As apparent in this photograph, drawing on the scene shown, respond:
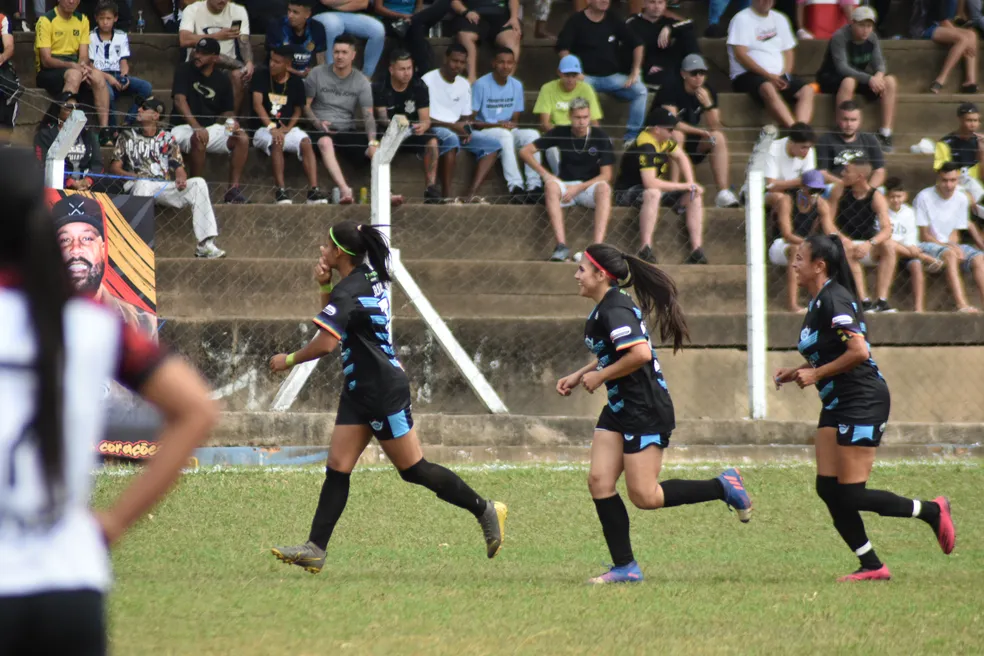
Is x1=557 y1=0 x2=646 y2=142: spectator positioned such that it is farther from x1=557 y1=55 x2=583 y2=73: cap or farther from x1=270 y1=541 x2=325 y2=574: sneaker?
x1=270 y1=541 x2=325 y2=574: sneaker

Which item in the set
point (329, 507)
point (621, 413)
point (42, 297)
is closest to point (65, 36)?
point (329, 507)

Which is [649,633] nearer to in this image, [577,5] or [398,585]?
[398,585]

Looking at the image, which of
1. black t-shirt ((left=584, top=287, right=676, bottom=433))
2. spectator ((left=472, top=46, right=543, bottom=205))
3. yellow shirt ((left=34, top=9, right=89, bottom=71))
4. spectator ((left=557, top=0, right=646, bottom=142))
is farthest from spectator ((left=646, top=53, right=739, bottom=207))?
black t-shirt ((left=584, top=287, right=676, bottom=433))

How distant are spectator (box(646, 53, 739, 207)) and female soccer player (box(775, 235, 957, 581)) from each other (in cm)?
757

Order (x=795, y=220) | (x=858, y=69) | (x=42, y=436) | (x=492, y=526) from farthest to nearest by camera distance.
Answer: (x=858, y=69) → (x=795, y=220) → (x=492, y=526) → (x=42, y=436)

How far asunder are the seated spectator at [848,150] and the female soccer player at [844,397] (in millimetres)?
7088

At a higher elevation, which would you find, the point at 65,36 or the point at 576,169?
the point at 65,36

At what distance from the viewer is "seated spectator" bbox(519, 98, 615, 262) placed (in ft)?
47.5

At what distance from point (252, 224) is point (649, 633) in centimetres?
917

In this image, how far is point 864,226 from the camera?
14461 millimetres

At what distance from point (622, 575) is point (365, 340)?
1.89m

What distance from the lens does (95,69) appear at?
1452 cm

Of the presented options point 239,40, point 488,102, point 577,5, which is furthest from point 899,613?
point 577,5

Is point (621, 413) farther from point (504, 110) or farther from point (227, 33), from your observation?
point (227, 33)
